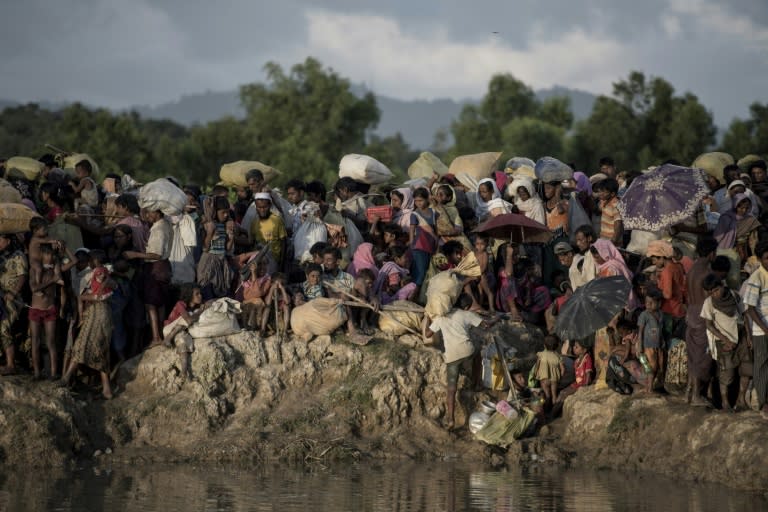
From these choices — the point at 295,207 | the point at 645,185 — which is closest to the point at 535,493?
the point at 645,185

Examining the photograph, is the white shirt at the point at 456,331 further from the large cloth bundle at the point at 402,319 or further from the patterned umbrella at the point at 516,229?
the patterned umbrella at the point at 516,229

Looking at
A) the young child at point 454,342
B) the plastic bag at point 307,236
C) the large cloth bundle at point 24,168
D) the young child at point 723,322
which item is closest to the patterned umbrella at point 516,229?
the young child at point 454,342

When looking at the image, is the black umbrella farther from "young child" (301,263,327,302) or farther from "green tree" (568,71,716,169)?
"green tree" (568,71,716,169)

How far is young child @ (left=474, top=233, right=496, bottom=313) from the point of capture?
14.7 metres

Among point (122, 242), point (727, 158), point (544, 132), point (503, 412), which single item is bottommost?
point (503, 412)

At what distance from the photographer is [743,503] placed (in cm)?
1155

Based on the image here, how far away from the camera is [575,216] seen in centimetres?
1620

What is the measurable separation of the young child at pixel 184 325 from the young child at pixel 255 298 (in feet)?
1.80

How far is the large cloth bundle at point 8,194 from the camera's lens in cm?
1437

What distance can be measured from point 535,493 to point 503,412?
180 cm

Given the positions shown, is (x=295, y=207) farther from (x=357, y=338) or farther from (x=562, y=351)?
(x=562, y=351)

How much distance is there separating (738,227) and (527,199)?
2755mm

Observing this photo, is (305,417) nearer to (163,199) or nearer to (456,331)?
(456,331)

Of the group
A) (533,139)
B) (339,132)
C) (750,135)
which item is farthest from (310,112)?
(750,135)
